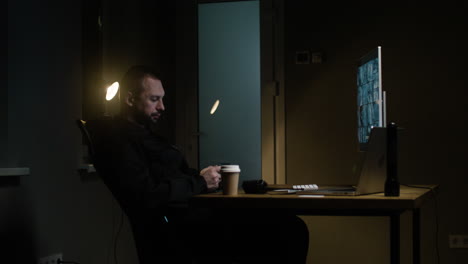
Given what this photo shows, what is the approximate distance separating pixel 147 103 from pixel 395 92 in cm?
210

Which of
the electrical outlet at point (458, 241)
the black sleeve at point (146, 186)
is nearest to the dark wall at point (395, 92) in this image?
the electrical outlet at point (458, 241)

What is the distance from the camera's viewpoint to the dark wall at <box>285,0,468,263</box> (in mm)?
3662

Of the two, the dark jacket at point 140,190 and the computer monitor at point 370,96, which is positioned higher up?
the computer monitor at point 370,96

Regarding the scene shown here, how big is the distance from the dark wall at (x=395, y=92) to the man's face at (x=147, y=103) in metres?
1.81

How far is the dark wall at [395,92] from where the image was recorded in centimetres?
366

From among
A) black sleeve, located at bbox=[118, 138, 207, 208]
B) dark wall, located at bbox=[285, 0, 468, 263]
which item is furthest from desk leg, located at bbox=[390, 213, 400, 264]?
dark wall, located at bbox=[285, 0, 468, 263]

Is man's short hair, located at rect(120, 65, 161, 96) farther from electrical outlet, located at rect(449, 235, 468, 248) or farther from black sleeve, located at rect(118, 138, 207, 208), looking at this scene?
electrical outlet, located at rect(449, 235, 468, 248)

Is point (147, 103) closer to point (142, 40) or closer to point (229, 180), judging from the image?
point (229, 180)

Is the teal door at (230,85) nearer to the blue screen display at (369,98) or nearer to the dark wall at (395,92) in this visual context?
the dark wall at (395,92)

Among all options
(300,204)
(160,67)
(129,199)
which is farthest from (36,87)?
(160,67)

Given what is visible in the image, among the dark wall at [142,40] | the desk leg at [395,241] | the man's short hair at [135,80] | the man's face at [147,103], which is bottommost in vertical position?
the desk leg at [395,241]

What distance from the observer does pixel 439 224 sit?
3.64m

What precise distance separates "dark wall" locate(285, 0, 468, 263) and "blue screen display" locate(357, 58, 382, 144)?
4.83 ft

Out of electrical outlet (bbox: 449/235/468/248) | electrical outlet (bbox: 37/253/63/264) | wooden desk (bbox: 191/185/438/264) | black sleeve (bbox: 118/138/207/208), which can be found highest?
black sleeve (bbox: 118/138/207/208)
